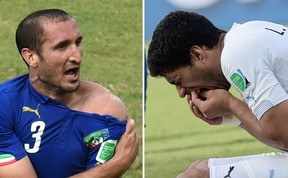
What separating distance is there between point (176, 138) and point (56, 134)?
2.30 metres

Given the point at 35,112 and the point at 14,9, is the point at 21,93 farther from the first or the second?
the point at 14,9

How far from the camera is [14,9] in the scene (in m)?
6.70

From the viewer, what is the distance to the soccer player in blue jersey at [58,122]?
4.36 meters

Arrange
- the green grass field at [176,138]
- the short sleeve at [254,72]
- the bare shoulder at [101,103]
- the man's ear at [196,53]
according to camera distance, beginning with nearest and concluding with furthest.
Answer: the short sleeve at [254,72]
the man's ear at [196,53]
the bare shoulder at [101,103]
the green grass field at [176,138]

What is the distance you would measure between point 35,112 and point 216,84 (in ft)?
2.80

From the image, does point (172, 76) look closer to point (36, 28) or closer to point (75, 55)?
point (75, 55)

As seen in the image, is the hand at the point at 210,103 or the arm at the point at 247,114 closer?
the arm at the point at 247,114

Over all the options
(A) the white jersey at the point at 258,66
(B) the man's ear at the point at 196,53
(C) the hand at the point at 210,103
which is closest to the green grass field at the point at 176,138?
(C) the hand at the point at 210,103

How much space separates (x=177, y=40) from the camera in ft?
14.0

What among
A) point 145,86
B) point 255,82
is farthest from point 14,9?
point 255,82

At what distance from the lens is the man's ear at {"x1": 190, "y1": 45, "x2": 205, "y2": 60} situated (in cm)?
421

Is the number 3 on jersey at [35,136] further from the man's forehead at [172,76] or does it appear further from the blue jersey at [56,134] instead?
the man's forehead at [172,76]

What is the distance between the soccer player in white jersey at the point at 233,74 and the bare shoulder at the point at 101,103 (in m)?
0.27

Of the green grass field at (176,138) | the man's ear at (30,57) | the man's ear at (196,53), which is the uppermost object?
the man's ear at (196,53)
